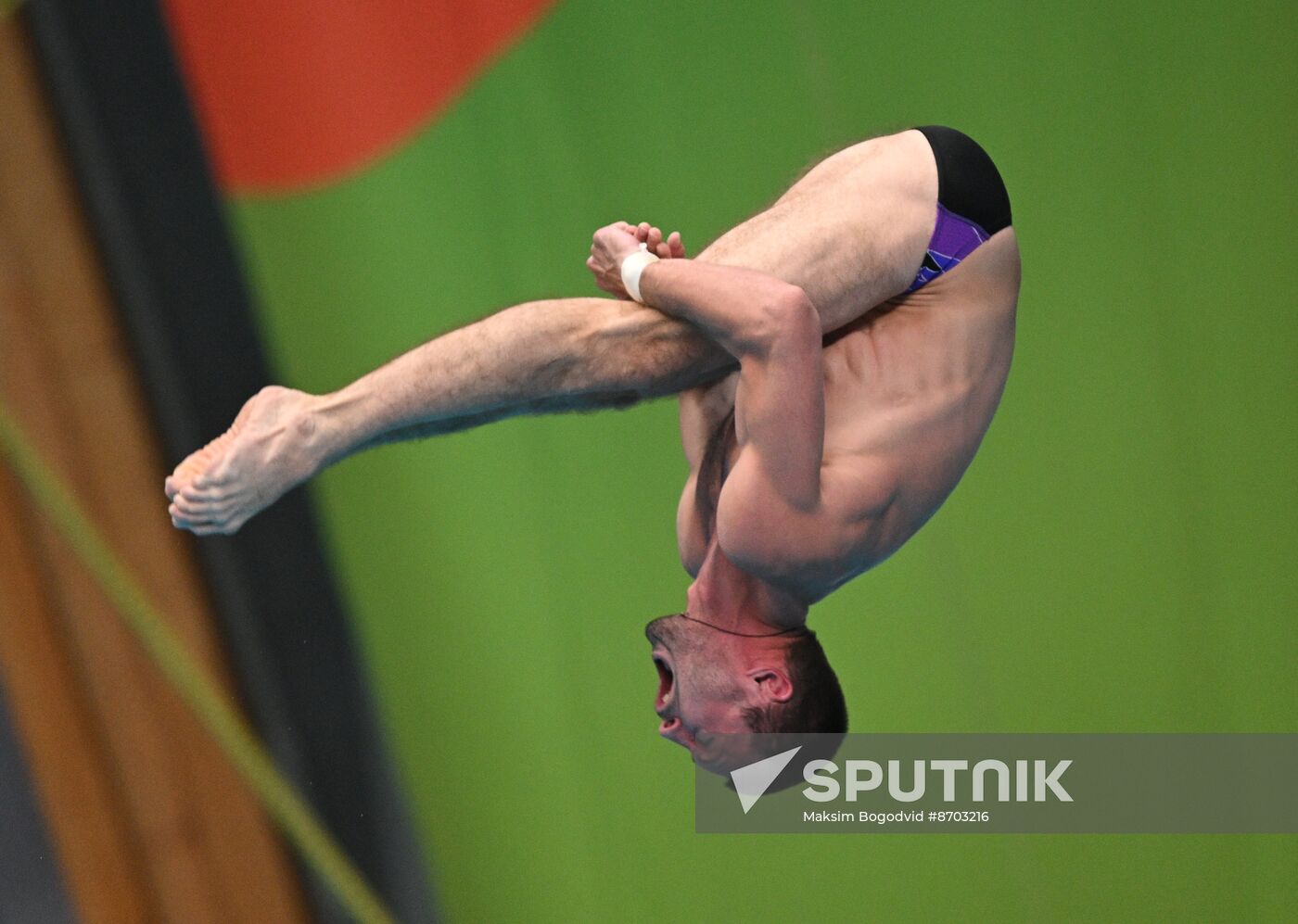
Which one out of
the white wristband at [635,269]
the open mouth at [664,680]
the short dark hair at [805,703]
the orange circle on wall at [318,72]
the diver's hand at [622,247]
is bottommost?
the short dark hair at [805,703]

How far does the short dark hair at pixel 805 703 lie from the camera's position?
200cm

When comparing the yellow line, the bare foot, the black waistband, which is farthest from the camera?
the yellow line

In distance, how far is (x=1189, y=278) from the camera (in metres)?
2.80

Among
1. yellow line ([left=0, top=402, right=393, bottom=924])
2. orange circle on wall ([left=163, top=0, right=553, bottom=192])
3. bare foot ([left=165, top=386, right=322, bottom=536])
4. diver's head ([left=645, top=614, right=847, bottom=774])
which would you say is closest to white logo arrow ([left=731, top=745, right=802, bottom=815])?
diver's head ([left=645, top=614, right=847, bottom=774])

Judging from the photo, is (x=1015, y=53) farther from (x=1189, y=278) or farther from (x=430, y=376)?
(x=430, y=376)

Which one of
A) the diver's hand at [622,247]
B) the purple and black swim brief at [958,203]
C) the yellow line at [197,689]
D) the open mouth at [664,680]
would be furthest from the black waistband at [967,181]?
the yellow line at [197,689]

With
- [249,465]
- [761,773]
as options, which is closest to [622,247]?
[249,465]

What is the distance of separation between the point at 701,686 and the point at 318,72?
1.71 meters

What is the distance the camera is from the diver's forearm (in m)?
1.74

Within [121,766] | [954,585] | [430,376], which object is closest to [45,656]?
[121,766]

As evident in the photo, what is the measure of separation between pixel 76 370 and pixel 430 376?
1.53m

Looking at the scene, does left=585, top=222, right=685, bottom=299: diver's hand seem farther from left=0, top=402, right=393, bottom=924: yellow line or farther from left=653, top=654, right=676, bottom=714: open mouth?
left=0, top=402, right=393, bottom=924: yellow line

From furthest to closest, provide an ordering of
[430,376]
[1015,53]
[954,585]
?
[954,585]
[1015,53]
[430,376]

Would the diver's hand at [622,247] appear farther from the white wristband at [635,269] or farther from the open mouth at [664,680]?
the open mouth at [664,680]
